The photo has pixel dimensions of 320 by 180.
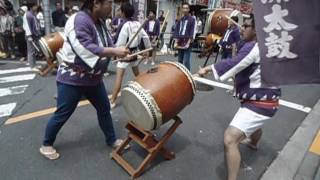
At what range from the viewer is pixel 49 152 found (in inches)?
126

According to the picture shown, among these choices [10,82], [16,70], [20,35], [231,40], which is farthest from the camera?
[20,35]

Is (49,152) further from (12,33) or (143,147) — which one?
(12,33)

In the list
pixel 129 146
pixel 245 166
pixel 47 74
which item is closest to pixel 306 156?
pixel 245 166

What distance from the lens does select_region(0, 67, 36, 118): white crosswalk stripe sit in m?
4.65

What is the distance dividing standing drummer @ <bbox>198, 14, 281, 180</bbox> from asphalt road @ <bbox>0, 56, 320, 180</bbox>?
598 millimetres

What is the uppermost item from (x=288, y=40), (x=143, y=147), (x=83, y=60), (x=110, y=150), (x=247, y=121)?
(x=288, y=40)

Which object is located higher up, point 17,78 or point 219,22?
point 219,22

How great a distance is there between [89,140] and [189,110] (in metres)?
1.97

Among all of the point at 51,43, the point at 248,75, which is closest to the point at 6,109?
the point at 51,43

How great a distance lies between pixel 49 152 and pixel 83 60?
113 cm

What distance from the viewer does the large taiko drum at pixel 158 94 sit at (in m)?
2.80

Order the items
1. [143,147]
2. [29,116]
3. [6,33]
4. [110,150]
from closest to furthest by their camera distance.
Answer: [143,147]
[110,150]
[29,116]
[6,33]

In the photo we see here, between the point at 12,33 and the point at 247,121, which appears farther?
the point at 12,33

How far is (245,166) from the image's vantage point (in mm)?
3445
